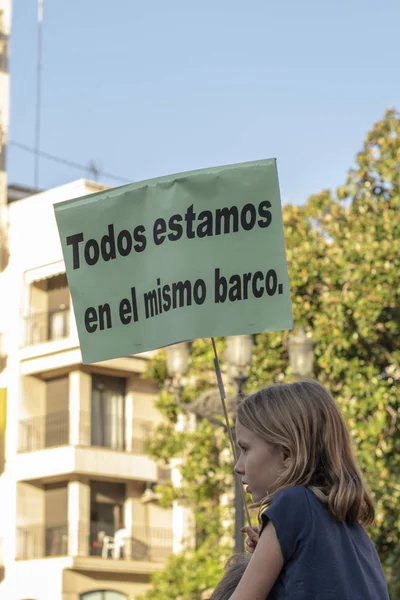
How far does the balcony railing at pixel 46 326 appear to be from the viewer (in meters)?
35.7

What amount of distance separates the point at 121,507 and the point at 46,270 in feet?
21.6

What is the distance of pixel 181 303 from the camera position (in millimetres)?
4594

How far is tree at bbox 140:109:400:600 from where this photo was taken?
64.1ft

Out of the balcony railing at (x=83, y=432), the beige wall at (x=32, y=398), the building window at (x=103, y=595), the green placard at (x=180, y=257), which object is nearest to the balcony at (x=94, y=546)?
the building window at (x=103, y=595)

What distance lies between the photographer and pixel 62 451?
3366 cm

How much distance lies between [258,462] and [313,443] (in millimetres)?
147

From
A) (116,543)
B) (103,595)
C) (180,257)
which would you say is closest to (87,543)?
(116,543)

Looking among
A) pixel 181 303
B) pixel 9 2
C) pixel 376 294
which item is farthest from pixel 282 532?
pixel 9 2

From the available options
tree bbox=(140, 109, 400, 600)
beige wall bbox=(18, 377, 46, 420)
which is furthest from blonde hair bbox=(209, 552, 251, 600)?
beige wall bbox=(18, 377, 46, 420)

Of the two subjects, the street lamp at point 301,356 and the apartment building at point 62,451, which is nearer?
the street lamp at point 301,356

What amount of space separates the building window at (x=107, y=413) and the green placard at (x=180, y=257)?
30.5m

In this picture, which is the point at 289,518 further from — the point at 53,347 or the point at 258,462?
the point at 53,347

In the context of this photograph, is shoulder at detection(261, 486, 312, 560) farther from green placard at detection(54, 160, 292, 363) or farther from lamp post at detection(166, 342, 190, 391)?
lamp post at detection(166, 342, 190, 391)

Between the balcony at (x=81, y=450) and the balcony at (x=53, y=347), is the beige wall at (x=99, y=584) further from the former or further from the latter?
the balcony at (x=53, y=347)
